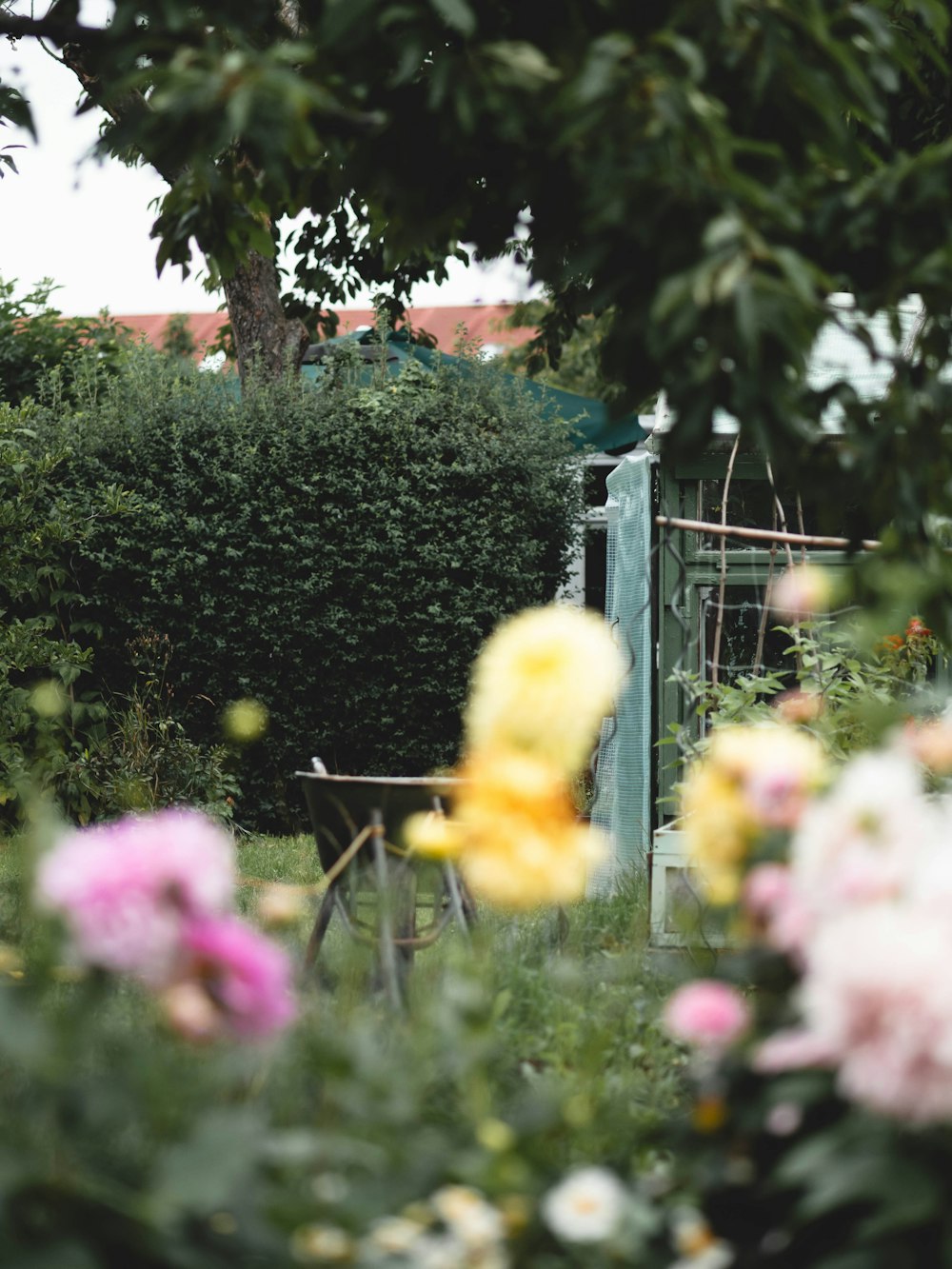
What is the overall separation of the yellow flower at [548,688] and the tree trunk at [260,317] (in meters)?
8.00

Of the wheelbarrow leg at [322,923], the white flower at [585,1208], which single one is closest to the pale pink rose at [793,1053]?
the white flower at [585,1208]

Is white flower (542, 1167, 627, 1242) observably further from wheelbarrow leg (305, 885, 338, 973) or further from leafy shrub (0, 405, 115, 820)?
leafy shrub (0, 405, 115, 820)

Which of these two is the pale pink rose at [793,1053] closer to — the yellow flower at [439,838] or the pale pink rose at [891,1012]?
the pale pink rose at [891,1012]

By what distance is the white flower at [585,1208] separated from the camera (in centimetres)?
119

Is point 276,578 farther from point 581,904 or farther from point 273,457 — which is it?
point 581,904

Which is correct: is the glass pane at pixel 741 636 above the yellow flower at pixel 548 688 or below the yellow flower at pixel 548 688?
below

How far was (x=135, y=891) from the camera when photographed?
1167 mm

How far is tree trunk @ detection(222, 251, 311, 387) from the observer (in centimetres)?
921

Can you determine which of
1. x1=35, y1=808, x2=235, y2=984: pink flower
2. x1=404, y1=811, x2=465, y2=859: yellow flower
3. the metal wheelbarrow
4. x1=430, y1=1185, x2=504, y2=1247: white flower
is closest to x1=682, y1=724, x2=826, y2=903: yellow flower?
x1=404, y1=811, x2=465, y2=859: yellow flower

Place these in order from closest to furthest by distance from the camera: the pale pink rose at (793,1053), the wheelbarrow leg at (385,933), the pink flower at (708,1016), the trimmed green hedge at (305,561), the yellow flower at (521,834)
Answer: the pale pink rose at (793,1053) < the pink flower at (708,1016) < the yellow flower at (521,834) < the wheelbarrow leg at (385,933) < the trimmed green hedge at (305,561)

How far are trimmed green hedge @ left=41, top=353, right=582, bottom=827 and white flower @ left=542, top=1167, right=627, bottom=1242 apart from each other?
620 centimetres

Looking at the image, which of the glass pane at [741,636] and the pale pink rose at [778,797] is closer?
the pale pink rose at [778,797]

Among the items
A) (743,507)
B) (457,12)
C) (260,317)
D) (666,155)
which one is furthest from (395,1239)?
(260,317)

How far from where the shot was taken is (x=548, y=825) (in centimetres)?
139
